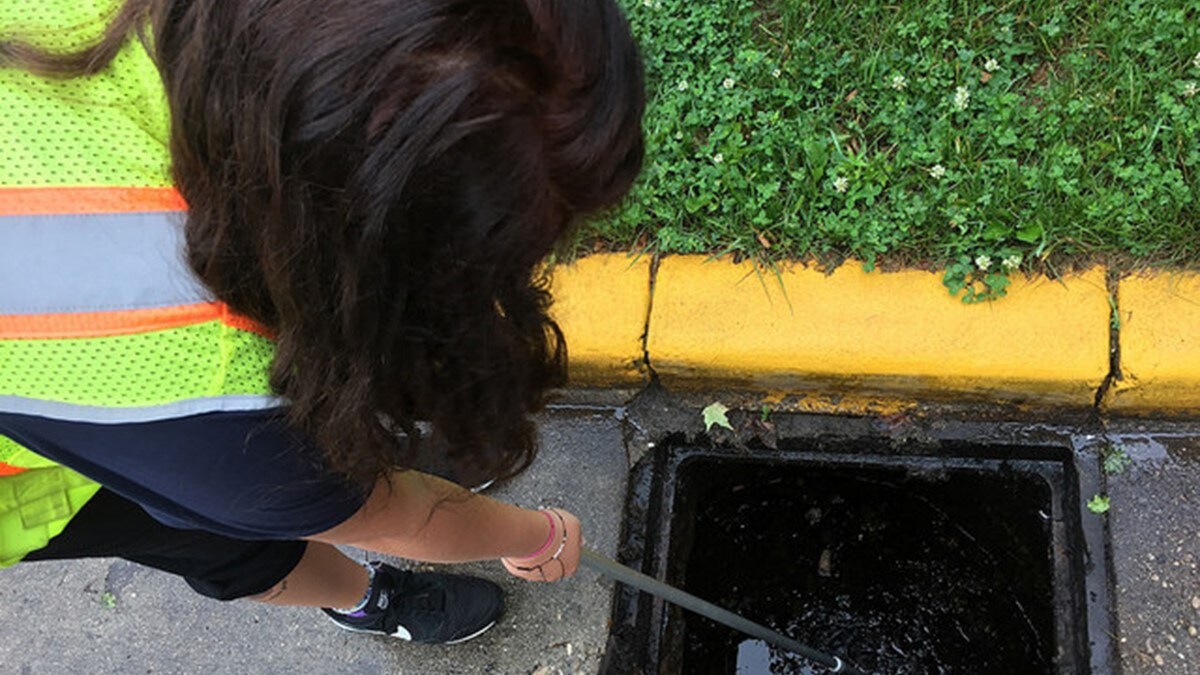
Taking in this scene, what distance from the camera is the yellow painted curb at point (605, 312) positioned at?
2375mm

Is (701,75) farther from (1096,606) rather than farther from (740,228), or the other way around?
(1096,606)

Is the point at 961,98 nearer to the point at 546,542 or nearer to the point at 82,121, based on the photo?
the point at 546,542

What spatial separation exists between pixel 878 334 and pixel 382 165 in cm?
154

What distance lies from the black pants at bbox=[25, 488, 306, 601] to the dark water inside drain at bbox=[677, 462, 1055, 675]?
1114 millimetres

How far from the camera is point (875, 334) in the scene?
2.23m

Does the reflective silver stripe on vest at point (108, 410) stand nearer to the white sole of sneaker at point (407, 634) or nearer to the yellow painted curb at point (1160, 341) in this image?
the white sole of sneaker at point (407, 634)

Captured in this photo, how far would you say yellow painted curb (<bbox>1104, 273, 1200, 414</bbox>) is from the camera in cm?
211

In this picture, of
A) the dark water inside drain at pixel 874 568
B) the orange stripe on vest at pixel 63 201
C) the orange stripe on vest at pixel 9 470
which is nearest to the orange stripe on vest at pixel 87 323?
the orange stripe on vest at pixel 63 201

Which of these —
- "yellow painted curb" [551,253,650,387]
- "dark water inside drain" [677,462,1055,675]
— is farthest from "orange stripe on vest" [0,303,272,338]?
"dark water inside drain" [677,462,1055,675]

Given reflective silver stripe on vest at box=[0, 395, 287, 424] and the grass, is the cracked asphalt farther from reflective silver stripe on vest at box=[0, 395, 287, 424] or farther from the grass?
reflective silver stripe on vest at box=[0, 395, 287, 424]

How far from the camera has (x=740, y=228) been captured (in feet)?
7.75

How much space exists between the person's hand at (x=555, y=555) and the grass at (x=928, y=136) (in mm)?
713

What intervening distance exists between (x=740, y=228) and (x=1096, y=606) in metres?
1.11

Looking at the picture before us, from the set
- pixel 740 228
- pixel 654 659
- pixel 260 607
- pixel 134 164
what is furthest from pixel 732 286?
pixel 134 164
